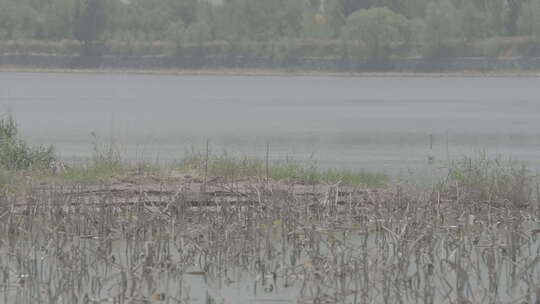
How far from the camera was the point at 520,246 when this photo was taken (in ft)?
52.0

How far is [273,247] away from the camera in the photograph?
16.0 m

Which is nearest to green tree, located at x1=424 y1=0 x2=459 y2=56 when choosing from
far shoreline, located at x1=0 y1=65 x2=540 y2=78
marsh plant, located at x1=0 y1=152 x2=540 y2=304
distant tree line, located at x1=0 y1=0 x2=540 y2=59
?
distant tree line, located at x1=0 y1=0 x2=540 y2=59

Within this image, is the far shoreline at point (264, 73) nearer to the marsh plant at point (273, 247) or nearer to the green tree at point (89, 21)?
the green tree at point (89, 21)

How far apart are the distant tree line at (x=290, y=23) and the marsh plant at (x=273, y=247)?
135313 mm

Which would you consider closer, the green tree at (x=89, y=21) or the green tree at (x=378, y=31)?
the green tree at (x=378, y=31)

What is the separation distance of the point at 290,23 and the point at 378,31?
27.0 meters

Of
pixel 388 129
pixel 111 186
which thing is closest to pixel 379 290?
pixel 111 186

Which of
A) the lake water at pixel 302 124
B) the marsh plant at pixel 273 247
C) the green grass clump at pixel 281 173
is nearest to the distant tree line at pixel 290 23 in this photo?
the lake water at pixel 302 124

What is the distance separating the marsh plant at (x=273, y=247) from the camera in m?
13.9

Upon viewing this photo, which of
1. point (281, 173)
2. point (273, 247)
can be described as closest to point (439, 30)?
point (281, 173)

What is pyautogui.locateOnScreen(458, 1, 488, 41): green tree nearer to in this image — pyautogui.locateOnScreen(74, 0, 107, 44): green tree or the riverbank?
the riverbank

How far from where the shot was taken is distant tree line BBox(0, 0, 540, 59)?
155 meters

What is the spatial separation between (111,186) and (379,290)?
22.2 feet

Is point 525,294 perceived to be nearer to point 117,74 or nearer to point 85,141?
point 85,141
